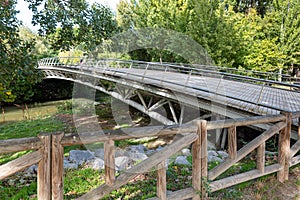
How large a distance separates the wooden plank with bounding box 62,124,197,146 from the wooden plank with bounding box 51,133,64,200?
0.19ft

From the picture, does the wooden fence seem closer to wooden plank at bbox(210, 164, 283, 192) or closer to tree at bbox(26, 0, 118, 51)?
wooden plank at bbox(210, 164, 283, 192)

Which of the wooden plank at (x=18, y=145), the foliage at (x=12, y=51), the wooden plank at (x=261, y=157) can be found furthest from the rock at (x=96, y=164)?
the wooden plank at (x=261, y=157)

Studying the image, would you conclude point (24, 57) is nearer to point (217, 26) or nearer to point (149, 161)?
point (149, 161)

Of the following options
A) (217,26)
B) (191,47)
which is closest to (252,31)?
(217,26)

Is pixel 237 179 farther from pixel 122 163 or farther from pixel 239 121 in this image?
pixel 122 163

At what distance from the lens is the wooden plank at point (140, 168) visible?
2180 mm

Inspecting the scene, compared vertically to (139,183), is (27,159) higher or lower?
higher

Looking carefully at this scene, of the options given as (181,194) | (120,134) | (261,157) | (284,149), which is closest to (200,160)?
(181,194)

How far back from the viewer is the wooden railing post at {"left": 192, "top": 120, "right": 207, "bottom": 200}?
2.66 meters

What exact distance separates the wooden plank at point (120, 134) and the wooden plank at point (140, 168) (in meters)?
0.14

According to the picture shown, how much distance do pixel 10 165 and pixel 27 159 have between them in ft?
0.43

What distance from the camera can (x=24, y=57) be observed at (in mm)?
3387

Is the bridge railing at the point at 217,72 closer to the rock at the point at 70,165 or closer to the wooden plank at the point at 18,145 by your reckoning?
the rock at the point at 70,165

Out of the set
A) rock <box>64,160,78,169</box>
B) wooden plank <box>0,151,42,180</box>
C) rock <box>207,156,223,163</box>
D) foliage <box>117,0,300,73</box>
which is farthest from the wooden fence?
foliage <box>117,0,300,73</box>
